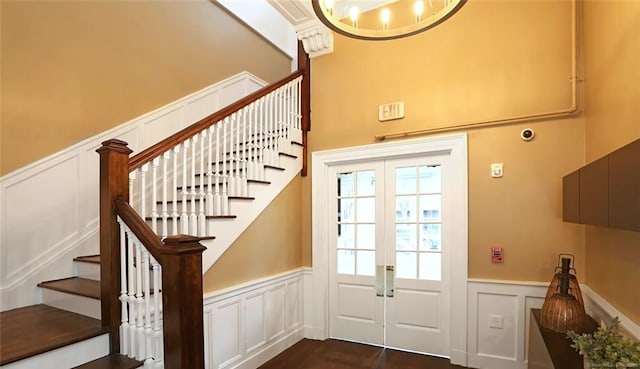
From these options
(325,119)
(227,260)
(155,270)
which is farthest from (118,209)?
(325,119)

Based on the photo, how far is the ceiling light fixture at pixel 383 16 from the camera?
1864 millimetres

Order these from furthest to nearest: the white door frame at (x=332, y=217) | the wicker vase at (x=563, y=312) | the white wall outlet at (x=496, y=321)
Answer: the white door frame at (x=332, y=217)
the white wall outlet at (x=496, y=321)
the wicker vase at (x=563, y=312)

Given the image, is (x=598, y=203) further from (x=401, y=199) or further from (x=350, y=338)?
(x=350, y=338)

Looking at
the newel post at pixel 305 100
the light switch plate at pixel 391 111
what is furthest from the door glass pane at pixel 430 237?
the newel post at pixel 305 100

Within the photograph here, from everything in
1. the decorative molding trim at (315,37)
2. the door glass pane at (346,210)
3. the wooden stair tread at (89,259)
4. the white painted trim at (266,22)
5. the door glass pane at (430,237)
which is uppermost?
the white painted trim at (266,22)

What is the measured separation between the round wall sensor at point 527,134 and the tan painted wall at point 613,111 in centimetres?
38

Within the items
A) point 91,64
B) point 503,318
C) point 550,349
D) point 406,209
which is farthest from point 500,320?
point 91,64

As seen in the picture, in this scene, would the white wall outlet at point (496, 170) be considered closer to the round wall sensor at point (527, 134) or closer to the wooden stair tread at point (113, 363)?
the round wall sensor at point (527, 134)

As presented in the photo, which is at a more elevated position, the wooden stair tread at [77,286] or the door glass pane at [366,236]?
the door glass pane at [366,236]

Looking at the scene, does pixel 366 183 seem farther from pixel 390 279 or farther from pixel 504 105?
pixel 504 105

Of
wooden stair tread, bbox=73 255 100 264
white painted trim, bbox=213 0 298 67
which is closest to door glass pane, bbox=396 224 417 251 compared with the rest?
wooden stair tread, bbox=73 255 100 264

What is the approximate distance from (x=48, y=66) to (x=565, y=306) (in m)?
4.41

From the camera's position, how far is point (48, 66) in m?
2.75

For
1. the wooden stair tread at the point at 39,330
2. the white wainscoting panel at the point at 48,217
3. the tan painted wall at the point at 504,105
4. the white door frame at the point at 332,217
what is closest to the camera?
the wooden stair tread at the point at 39,330
